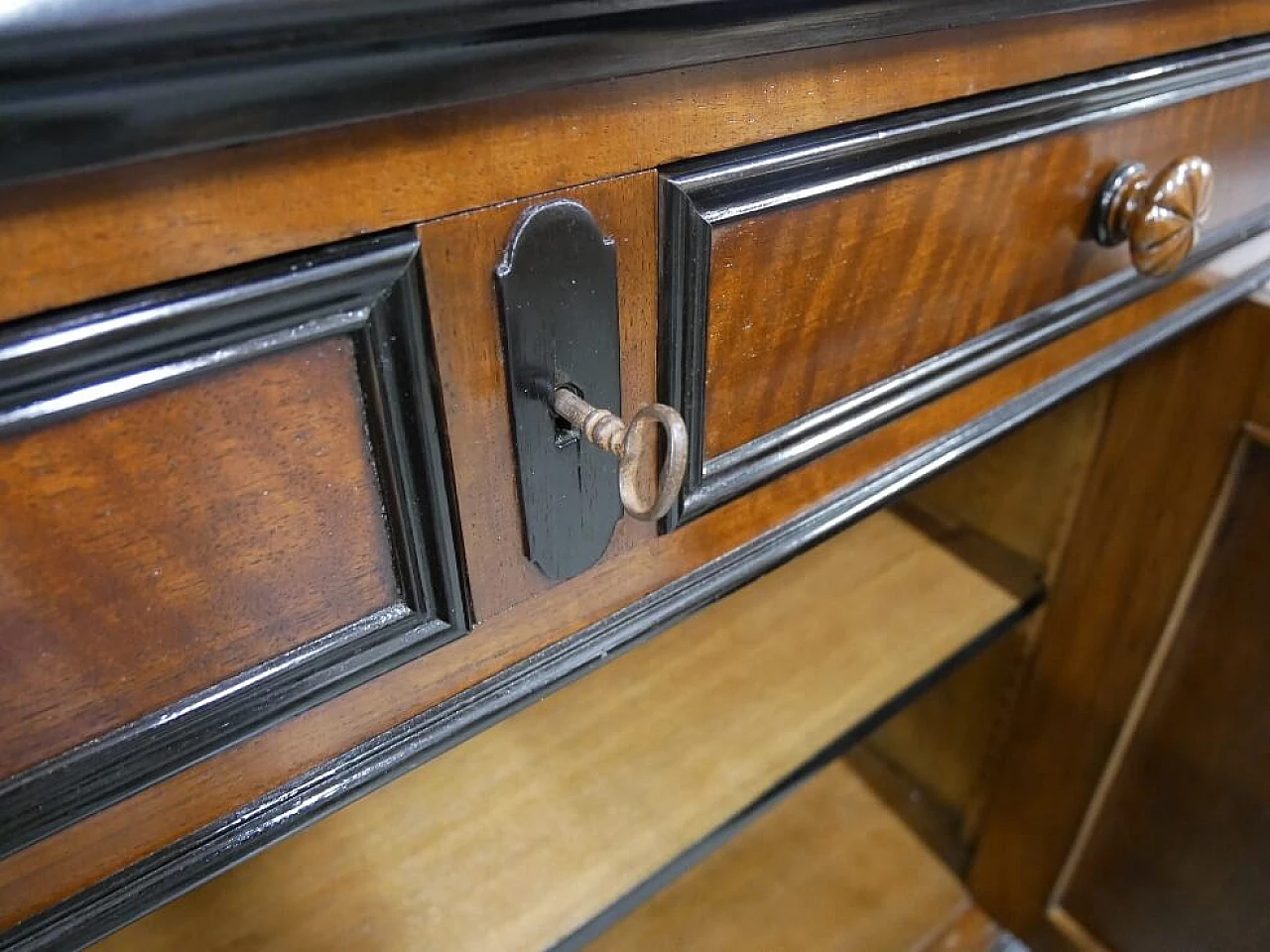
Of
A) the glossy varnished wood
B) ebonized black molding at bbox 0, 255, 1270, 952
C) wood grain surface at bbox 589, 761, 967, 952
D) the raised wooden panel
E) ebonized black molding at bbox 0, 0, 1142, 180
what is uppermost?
ebonized black molding at bbox 0, 0, 1142, 180

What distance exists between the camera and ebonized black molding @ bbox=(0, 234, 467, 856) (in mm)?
180

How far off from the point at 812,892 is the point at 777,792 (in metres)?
0.36

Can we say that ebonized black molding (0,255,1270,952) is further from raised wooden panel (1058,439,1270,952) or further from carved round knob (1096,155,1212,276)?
raised wooden panel (1058,439,1270,952)

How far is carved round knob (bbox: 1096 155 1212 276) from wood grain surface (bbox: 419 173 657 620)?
0.79 feet

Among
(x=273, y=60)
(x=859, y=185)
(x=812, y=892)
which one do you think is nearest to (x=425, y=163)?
(x=273, y=60)

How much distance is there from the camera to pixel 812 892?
0.82 metres

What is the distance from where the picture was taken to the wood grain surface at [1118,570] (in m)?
Result: 0.56

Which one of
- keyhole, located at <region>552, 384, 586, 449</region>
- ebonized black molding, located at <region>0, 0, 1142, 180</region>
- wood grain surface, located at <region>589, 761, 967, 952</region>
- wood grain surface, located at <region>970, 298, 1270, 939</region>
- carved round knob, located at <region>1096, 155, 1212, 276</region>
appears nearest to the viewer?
ebonized black molding, located at <region>0, 0, 1142, 180</region>

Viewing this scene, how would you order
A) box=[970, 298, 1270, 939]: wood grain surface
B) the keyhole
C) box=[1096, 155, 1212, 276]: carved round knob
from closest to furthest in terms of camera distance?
the keyhole
box=[1096, 155, 1212, 276]: carved round knob
box=[970, 298, 1270, 939]: wood grain surface

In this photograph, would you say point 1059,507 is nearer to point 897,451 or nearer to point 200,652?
point 897,451

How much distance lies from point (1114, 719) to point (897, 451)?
389mm

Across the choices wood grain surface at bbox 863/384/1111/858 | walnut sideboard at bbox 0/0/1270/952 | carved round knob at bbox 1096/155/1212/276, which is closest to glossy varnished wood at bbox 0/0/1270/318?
walnut sideboard at bbox 0/0/1270/952

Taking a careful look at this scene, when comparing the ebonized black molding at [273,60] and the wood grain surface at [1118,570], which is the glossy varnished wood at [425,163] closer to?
the ebonized black molding at [273,60]

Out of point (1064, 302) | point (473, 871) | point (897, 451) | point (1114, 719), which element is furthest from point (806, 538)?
Result: point (1114, 719)
